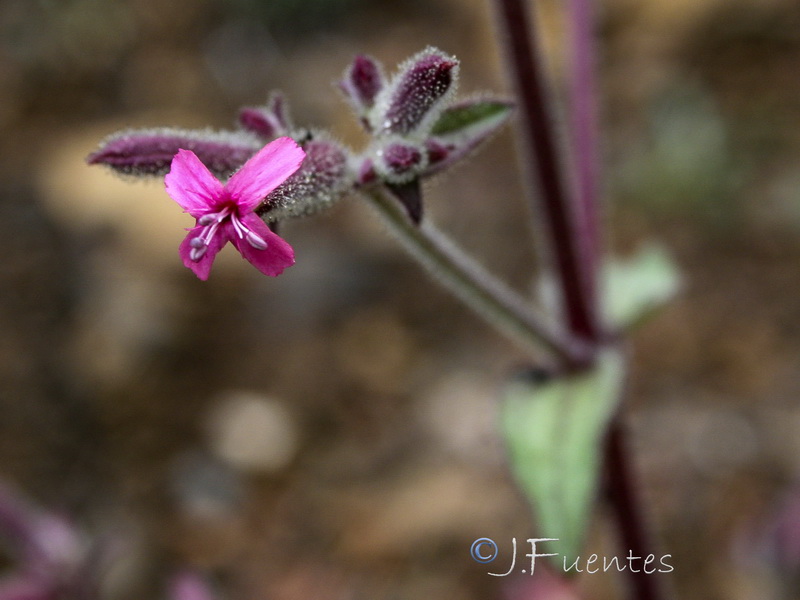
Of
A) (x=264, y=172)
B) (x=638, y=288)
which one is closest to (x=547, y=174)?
(x=638, y=288)

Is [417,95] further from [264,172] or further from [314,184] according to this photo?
[264,172]

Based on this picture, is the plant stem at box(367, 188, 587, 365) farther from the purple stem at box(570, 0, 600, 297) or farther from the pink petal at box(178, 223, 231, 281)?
the pink petal at box(178, 223, 231, 281)

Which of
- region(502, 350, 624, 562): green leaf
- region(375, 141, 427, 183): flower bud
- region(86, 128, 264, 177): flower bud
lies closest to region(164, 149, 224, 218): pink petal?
region(86, 128, 264, 177): flower bud

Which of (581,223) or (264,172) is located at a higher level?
(581,223)

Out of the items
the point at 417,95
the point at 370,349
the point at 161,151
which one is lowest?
the point at 161,151

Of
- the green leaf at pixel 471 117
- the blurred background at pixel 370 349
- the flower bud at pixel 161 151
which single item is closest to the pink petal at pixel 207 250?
the flower bud at pixel 161 151
